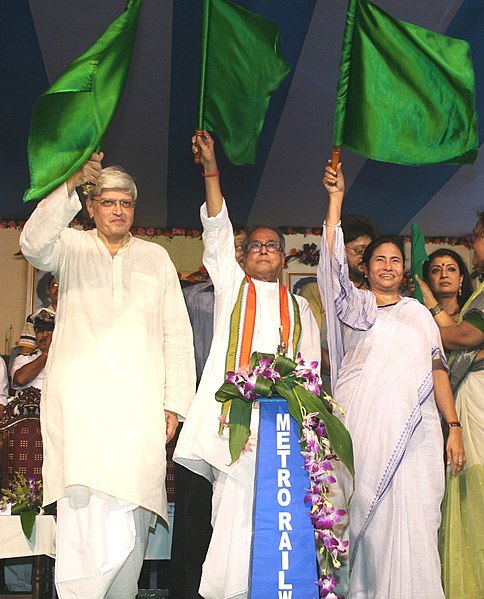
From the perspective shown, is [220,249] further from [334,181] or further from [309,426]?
[309,426]

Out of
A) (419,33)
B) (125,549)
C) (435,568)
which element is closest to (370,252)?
(419,33)

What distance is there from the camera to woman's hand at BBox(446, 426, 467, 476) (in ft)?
12.2

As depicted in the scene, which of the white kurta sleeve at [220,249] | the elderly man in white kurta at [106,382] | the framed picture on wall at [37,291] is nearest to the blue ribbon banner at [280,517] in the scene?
the elderly man in white kurta at [106,382]

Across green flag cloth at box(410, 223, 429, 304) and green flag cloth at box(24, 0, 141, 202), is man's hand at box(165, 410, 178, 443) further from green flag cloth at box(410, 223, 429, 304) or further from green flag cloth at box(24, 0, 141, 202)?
green flag cloth at box(410, 223, 429, 304)

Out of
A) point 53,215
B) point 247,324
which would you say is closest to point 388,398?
point 247,324

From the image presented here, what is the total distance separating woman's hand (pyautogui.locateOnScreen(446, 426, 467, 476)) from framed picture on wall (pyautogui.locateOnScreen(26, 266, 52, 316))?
5326 mm

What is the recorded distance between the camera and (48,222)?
319 centimetres

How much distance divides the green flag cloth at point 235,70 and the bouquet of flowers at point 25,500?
1672 mm

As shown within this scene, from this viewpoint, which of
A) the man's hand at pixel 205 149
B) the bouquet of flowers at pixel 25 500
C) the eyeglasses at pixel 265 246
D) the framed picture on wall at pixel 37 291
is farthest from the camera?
the framed picture on wall at pixel 37 291

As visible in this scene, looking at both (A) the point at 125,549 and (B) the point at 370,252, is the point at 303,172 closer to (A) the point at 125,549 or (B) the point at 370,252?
(B) the point at 370,252

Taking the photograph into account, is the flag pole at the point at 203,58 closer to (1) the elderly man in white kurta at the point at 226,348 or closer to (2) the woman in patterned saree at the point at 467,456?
(1) the elderly man in white kurta at the point at 226,348

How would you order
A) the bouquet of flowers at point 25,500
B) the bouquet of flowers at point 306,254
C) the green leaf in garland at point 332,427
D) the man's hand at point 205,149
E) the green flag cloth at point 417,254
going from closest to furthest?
the green leaf in garland at point 332,427
the man's hand at point 205,149
the bouquet of flowers at point 25,500
the green flag cloth at point 417,254
the bouquet of flowers at point 306,254

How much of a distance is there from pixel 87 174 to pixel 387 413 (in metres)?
1.53

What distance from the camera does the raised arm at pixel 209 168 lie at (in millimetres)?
3505
